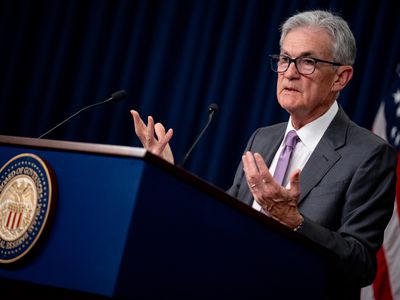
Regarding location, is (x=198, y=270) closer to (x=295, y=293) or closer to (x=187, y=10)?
(x=295, y=293)

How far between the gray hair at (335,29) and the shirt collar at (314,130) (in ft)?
0.68

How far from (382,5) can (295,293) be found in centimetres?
235

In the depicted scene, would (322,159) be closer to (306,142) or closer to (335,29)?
(306,142)

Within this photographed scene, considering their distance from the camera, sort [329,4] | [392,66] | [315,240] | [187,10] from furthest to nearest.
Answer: [187,10], [329,4], [392,66], [315,240]

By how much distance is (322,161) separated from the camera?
2.18m

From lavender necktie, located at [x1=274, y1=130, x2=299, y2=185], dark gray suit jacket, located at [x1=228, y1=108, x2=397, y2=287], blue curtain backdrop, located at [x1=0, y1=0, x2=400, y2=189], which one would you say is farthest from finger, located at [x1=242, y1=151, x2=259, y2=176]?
blue curtain backdrop, located at [x1=0, y1=0, x2=400, y2=189]

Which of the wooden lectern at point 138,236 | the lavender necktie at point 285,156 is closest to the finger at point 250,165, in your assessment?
the wooden lectern at point 138,236

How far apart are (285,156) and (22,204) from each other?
1014 millimetres

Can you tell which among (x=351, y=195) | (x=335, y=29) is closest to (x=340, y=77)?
(x=335, y=29)

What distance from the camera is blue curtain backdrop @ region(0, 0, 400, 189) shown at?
3.75 meters

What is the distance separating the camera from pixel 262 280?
5.49 feet

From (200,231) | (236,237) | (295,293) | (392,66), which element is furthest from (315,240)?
(392,66)

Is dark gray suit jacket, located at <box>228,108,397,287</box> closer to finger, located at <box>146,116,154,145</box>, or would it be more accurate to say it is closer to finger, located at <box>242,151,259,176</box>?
finger, located at <box>242,151,259,176</box>

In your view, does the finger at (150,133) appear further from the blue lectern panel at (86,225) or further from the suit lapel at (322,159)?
the blue lectern panel at (86,225)
